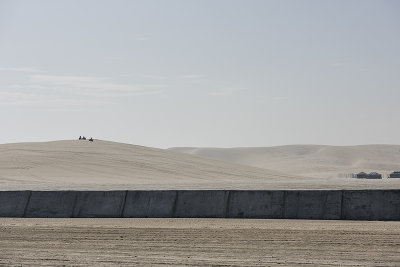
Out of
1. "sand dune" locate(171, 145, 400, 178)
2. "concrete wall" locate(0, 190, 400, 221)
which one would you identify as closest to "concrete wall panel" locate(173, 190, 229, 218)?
"concrete wall" locate(0, 190, 400, 221)

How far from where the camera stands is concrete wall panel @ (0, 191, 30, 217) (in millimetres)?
23047

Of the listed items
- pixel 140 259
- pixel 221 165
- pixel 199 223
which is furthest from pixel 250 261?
pixel 221 165

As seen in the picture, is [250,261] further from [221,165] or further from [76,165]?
[221,165]

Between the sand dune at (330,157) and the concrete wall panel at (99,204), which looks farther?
the sand dune at (330,157)

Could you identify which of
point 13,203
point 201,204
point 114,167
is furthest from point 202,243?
point 114,167

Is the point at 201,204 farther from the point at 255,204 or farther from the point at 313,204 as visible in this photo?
the point at 313,204

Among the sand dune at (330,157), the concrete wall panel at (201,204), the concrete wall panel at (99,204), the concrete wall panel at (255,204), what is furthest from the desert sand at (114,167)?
the sand dune at (330,157)

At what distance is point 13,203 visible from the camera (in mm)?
23375

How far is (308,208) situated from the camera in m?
19.6

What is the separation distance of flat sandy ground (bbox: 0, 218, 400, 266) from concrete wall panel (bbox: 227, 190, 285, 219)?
0.79m

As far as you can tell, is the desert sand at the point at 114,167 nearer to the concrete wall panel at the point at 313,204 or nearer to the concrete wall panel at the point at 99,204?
the concrete wall panel at the point at 99,204

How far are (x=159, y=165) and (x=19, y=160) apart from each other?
→ 10206 millimetres

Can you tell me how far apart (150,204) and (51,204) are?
307cm

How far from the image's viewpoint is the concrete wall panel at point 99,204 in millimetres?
21891
